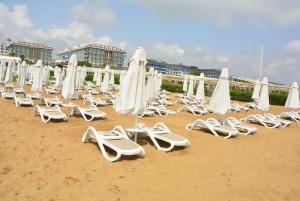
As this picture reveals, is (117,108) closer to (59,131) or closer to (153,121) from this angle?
(59,131)

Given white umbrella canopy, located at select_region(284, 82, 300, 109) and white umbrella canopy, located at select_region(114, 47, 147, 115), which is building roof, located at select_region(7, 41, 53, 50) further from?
white umbrella canopy, located at select_region(114, 47, 147, 115)

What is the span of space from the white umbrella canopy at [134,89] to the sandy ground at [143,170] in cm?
108

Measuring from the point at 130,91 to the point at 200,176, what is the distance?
254 cm

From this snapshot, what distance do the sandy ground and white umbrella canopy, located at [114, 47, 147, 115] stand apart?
108 centimetres

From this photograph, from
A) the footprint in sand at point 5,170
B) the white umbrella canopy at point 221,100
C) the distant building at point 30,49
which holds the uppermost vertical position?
the distant building at point 30,49

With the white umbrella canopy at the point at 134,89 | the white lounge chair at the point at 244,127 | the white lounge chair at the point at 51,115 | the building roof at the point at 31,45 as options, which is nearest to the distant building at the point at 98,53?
the building roof at the point at 31,45

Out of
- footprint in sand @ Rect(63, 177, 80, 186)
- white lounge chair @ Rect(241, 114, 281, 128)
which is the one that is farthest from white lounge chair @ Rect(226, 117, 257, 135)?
footprint in sand @ Rect(63, 177, 80, 186)

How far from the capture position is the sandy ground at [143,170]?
488 cm

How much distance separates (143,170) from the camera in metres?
5.91

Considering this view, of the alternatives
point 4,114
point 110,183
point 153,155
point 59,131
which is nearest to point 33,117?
point 4,114

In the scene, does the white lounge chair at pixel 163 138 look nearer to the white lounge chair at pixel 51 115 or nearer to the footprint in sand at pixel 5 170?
the footprint in sand at pixel 5 170

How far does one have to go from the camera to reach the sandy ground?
4.88 m

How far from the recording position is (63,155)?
6496mm

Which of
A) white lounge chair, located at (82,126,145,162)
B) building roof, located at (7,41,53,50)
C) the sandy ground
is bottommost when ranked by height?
the sandy ground
